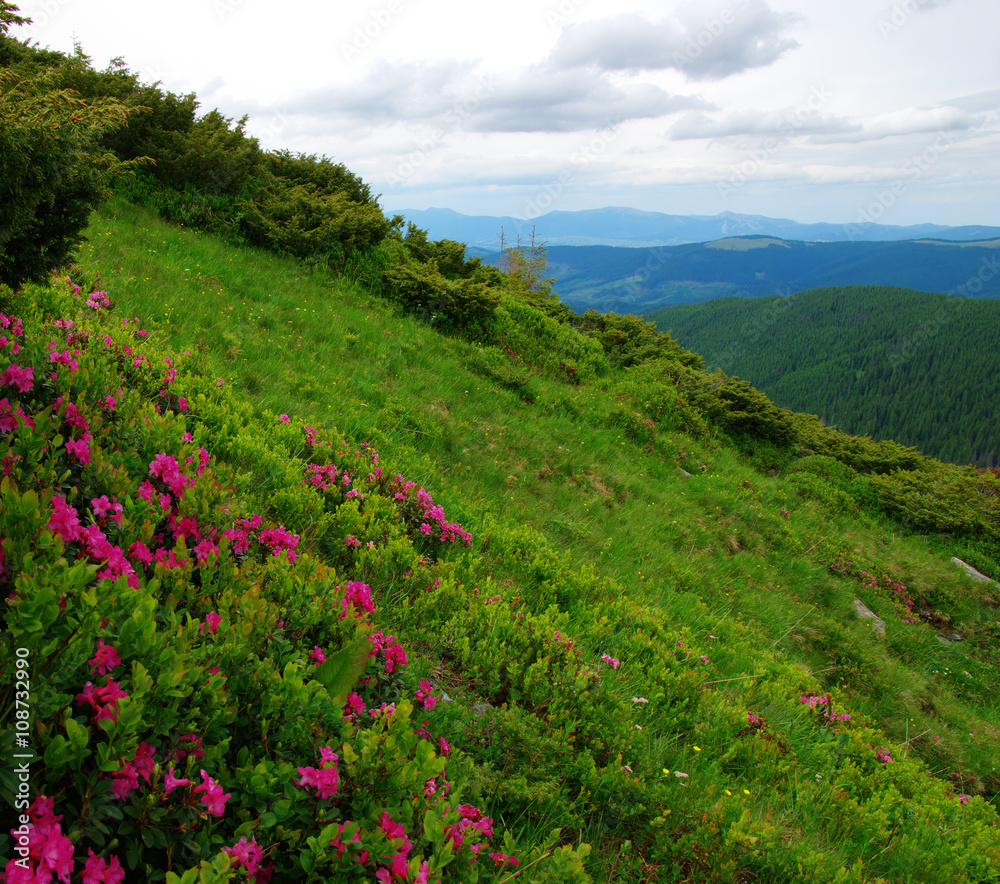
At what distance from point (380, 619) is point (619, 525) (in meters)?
5.38

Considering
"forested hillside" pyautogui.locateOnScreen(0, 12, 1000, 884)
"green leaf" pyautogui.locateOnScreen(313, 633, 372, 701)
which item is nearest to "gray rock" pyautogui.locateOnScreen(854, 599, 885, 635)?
"forested hillside" pyautogui.locateOnScreen(0, 12, 1000, 884)

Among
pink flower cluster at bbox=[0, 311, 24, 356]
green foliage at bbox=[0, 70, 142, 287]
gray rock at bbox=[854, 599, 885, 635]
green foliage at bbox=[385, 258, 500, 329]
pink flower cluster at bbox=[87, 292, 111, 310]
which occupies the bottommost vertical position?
gray rock at bbox=[854, 599, 885, 635]

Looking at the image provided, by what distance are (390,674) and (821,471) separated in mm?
15327

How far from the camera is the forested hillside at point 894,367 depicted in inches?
5453

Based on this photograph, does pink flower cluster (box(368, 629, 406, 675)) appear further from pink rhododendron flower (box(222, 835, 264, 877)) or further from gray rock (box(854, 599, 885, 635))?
gray rock (box(854, 599, 885, 635))

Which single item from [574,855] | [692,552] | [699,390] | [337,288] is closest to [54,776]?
[574,855]

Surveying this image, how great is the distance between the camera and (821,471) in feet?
48.2

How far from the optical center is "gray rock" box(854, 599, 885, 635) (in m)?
8.60

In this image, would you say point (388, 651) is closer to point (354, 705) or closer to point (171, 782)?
point (354, 705)

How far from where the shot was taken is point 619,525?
320 inches

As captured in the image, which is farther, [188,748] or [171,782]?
[188,748]

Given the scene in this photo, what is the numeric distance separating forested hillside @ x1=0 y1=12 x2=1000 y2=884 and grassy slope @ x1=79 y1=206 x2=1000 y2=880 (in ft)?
0.18

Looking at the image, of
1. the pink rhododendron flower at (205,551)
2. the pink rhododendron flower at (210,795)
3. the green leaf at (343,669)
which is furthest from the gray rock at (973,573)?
the pink rhododendron flower at (210,795)

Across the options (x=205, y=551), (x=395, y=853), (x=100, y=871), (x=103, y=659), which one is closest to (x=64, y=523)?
(x=205, y=551)
